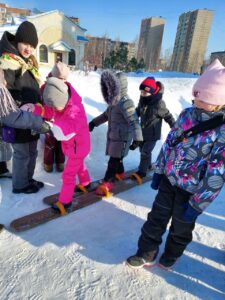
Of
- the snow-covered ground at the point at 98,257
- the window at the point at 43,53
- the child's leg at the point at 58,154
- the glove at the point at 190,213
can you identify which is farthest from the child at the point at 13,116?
the window at the point at 43,53

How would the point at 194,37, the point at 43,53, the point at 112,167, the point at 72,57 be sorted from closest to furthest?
1. the point at 112,167
2. the point at 43,53
3. the point at 72,57
4. the point at 194,37

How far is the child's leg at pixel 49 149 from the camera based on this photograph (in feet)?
11.5

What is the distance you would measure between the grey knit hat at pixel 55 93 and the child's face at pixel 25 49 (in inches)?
22.5

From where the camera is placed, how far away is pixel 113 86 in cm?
271

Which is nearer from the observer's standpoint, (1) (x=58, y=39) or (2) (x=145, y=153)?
(2) (x=145, y=153)

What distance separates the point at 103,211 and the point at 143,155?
113 centimetres

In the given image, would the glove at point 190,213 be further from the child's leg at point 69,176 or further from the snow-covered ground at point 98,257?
the child's leg at point 69,176

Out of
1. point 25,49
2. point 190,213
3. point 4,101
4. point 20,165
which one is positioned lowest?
point 20,165

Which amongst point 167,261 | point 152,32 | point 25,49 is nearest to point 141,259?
point 167,261

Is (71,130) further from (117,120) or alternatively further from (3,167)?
(3,167)

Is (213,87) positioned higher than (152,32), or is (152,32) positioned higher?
(152,32)

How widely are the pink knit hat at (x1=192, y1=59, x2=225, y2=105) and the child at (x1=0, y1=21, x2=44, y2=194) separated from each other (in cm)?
179

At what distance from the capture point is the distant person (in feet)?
7.34

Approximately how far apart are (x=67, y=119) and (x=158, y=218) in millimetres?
1270
